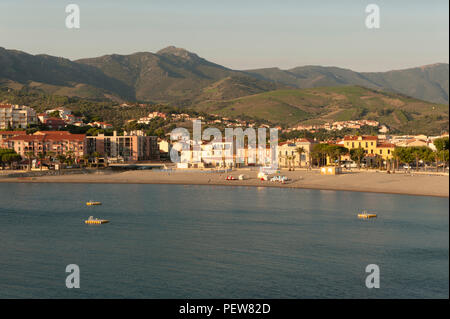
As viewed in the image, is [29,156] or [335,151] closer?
[335,151]

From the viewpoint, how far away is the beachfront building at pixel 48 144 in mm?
128750

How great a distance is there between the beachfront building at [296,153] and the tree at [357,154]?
9062 mm

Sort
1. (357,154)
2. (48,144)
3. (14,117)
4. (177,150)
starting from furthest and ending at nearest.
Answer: (14,117)
(177,150)
(48,144)
(357,154)

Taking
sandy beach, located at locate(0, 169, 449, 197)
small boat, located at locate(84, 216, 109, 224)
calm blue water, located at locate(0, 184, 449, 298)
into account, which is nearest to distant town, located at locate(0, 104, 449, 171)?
sandy beach, located at locate(0, 169, 449, 197)

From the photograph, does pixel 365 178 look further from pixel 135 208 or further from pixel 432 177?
pixel 135 208

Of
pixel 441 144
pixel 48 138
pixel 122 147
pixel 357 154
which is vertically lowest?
pixel 357 154

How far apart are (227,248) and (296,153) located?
8017 centimetres

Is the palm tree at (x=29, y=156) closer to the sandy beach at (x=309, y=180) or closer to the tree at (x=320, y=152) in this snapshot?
the sandy beach at (x=309, y=180)

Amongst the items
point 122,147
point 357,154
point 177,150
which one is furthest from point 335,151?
point 122,147

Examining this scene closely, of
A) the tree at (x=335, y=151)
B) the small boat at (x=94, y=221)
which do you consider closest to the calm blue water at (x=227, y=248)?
the small boat at (x=94, y=221)

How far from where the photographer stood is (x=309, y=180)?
85.6m

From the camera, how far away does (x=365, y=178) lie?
82125mm

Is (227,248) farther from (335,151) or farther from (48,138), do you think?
(48,138)
